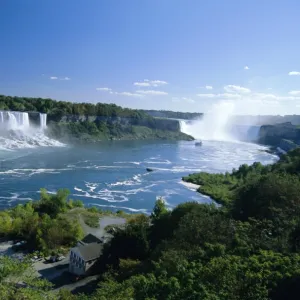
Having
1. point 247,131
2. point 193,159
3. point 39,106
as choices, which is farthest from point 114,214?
point 247,131

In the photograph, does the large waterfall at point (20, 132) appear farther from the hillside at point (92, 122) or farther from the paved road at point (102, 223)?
the paved road at point (102, 223)

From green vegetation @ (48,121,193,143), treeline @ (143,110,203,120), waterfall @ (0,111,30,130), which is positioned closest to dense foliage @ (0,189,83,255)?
waterfall @ (0,111,30,130)

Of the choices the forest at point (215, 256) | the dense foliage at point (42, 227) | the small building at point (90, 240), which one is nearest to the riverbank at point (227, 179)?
the forest at point (215, 256)

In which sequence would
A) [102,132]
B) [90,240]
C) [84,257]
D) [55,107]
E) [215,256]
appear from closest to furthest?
[215,256], [84,257], [90,240], [55,107], [102,132]

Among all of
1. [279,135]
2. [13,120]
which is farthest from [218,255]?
[279,135]

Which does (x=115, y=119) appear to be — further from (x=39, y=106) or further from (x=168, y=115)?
(x=168, y=115)

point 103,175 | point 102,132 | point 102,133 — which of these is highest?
point 102,132

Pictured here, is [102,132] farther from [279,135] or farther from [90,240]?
[90,240]

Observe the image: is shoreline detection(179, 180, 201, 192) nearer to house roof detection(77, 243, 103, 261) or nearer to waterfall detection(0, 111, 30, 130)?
house roof detection(77, 243, 103, 261)
